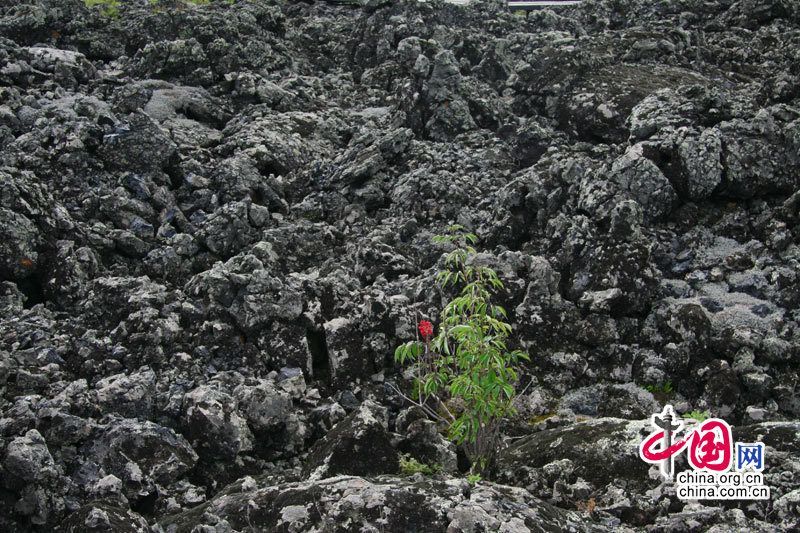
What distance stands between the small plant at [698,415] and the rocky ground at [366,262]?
0.23 metres

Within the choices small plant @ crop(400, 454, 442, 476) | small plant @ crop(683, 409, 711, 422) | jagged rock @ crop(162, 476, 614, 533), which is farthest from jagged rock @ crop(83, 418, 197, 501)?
small plant @ crop(683, 409, 711, 422)

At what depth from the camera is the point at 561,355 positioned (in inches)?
420

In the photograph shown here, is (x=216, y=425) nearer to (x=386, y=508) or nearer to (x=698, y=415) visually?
(x=386, y=508)

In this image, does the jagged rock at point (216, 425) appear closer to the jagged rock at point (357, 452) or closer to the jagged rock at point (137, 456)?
the jagged rock at point (137, 456)

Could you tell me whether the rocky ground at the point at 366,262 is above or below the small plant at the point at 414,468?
above

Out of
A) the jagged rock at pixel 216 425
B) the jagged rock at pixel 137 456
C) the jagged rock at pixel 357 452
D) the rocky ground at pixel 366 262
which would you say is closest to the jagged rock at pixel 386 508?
the rocky ground at pixel 366 262

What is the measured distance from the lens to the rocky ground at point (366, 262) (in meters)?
7.98

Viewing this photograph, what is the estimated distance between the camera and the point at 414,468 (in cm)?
808

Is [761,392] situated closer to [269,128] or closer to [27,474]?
[27,474]

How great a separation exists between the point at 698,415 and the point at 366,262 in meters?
5.23

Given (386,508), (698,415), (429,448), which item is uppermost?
(386,508)

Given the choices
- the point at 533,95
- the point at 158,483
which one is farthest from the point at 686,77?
the point at 158,483

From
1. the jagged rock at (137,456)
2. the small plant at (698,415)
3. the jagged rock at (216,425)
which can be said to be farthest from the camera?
the jagged rock at (216,425)

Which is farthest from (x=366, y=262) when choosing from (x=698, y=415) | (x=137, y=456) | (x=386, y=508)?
(x=386, y=508)
